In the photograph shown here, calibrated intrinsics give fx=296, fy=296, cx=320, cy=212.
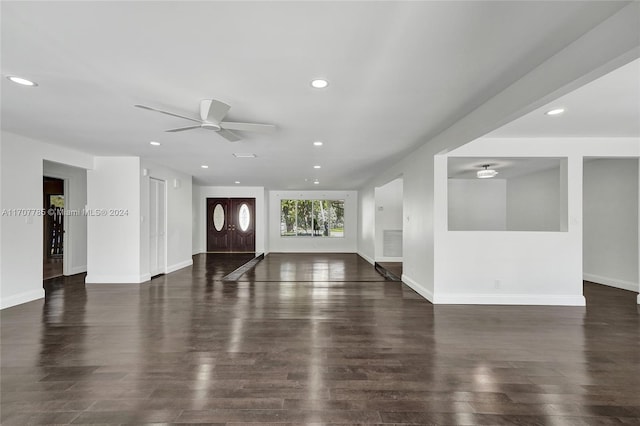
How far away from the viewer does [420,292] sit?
16.4 ft

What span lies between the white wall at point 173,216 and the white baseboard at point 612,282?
9149 millimetres

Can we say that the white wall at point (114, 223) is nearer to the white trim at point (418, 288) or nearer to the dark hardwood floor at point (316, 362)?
the dark hardwood floor at point (316, 362)

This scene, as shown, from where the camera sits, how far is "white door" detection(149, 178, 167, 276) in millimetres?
6348

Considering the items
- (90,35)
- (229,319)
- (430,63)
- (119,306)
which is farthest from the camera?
(119,306)

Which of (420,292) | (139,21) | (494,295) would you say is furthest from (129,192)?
(494,295)

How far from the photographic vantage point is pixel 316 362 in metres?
2.60

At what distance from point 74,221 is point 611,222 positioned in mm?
11249

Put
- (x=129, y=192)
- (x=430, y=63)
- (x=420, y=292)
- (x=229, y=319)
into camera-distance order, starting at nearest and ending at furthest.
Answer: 1. (x=430, y=63)
2. (x=229, y=319)
3. (x=420, y=292)
4. (x=129, y=192)

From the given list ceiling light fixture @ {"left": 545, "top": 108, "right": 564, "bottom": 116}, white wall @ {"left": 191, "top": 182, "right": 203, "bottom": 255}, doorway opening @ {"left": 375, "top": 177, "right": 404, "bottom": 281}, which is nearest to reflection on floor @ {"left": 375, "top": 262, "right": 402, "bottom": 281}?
doorway opening @ {"left": 375, "top": 177, "right": 404, "bottom": 281}

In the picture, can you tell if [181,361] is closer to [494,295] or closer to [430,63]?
[430,63]

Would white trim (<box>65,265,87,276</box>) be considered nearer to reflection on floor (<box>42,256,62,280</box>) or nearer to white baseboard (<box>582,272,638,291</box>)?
reflection on floor (<box>42,256,62,280</box>)

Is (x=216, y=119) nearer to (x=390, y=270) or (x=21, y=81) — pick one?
(x=21, y=81)

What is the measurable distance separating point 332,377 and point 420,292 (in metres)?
3.10

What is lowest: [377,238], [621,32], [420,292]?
[420,292]
